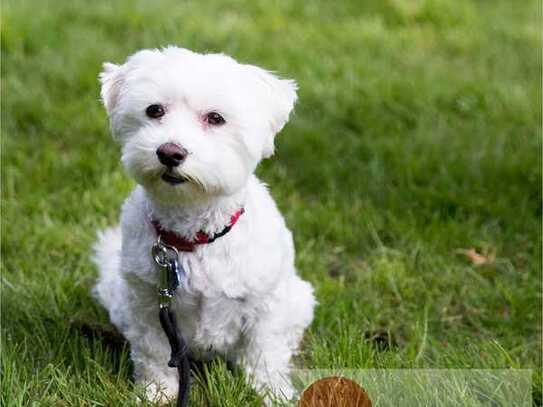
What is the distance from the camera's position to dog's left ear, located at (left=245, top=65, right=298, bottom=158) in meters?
2.87

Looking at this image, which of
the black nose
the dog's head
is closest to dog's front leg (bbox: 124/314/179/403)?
the dog's head

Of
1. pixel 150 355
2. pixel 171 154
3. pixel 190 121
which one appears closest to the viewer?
pixel 171 154

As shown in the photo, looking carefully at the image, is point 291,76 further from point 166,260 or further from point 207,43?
point 166,260

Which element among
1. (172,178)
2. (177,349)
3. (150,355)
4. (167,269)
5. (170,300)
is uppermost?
(172,178)

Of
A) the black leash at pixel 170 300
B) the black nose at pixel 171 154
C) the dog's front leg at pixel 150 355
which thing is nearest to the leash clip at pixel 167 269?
the black leash at pixel 170 300

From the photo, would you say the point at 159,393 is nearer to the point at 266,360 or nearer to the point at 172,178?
the point at 266,360

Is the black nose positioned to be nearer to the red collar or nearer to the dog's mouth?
the dog's mouth

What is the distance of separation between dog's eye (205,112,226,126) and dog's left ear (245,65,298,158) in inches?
6.8

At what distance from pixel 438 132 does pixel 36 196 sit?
7.77 ft

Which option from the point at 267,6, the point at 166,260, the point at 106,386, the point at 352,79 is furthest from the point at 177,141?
the point at 267,6

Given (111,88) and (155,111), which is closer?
(155,111)

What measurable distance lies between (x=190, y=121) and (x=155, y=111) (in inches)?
5.0

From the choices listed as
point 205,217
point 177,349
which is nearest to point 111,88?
point 205,217

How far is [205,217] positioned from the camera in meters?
3.00
